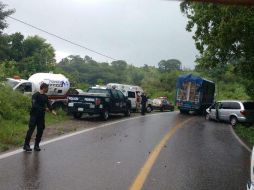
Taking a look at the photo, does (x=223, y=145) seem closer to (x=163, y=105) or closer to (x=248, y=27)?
(x=248, y=27)

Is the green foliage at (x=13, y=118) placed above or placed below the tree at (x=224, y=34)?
below

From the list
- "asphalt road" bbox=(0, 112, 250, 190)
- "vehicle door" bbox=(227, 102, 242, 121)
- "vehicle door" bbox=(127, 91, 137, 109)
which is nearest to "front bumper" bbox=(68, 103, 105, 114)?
"asphalt road" bbox=(0, 112, 250, 190)

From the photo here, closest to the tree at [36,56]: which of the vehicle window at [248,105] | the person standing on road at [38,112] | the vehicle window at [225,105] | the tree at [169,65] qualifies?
the vehicle window at [225,105]

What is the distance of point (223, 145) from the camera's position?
48.1 ft

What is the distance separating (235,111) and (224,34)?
29.8 ft

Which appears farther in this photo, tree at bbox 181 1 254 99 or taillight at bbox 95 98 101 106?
taillight at bbox 95 98 101 106

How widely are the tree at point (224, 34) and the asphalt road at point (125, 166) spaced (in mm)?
5729

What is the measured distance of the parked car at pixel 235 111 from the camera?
26.1m

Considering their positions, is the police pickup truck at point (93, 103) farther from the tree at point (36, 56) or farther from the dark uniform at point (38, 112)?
the tree at point (36, 56)

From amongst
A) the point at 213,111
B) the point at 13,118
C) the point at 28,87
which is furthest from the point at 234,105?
the point at 13,118

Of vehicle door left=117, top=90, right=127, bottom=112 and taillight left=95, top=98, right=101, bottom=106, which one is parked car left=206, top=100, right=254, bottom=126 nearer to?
vehicle door left=117, top=90, right=127, bottom=112

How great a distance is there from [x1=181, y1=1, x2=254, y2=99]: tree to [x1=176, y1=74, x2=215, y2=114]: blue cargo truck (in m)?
11.0

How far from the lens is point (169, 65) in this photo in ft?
487

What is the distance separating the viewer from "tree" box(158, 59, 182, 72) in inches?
5709
